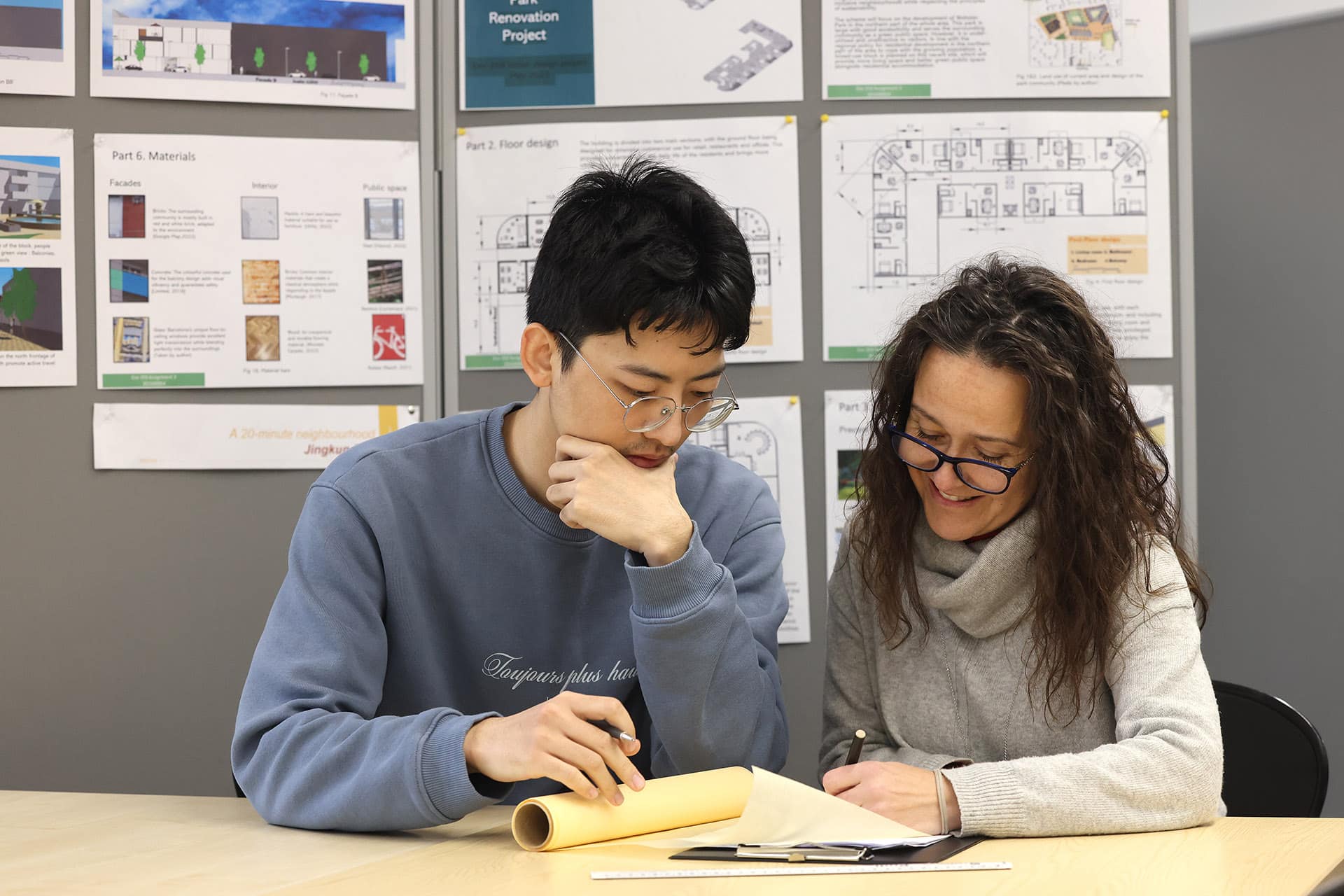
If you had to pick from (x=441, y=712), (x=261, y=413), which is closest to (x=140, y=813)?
(x=441, y=712)

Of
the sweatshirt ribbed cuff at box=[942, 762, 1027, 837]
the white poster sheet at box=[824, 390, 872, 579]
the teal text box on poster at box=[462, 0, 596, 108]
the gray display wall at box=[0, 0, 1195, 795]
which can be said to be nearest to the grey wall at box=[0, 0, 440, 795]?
the gray display wall at box=[0, 0, 1195, 795]

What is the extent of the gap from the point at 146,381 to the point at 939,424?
1.46 meters

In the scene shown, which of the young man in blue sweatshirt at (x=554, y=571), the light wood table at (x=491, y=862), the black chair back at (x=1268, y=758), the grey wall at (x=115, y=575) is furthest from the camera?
the grey wall at (x=115, y=575)

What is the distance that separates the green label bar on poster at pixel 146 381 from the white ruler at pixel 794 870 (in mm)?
1476

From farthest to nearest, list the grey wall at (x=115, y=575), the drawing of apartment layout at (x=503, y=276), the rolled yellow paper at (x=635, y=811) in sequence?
the drawing of apartment layout at (x=503, y=276) → the grey wall at (x=115, y=575) → the rolled yellow paper at (x=635, y=811)

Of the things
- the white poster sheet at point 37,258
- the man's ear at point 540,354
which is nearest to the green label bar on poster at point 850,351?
the man's ear at point 540,354

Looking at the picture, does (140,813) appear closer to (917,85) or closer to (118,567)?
(118,567)

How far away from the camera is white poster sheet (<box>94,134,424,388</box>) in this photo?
6.97ft

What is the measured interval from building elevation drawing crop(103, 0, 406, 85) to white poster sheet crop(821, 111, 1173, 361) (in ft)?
3.00

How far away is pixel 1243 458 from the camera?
257 cm

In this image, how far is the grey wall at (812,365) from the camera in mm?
2143

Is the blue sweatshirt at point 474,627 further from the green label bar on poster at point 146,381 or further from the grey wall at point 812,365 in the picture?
the green label bar on poster at point 146,381

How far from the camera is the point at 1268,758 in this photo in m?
1.64

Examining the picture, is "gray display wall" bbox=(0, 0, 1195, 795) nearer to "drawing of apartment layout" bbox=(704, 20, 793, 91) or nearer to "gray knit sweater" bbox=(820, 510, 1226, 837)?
"drawing of apartment layout" bbox=(704, 20, 793, 91)
